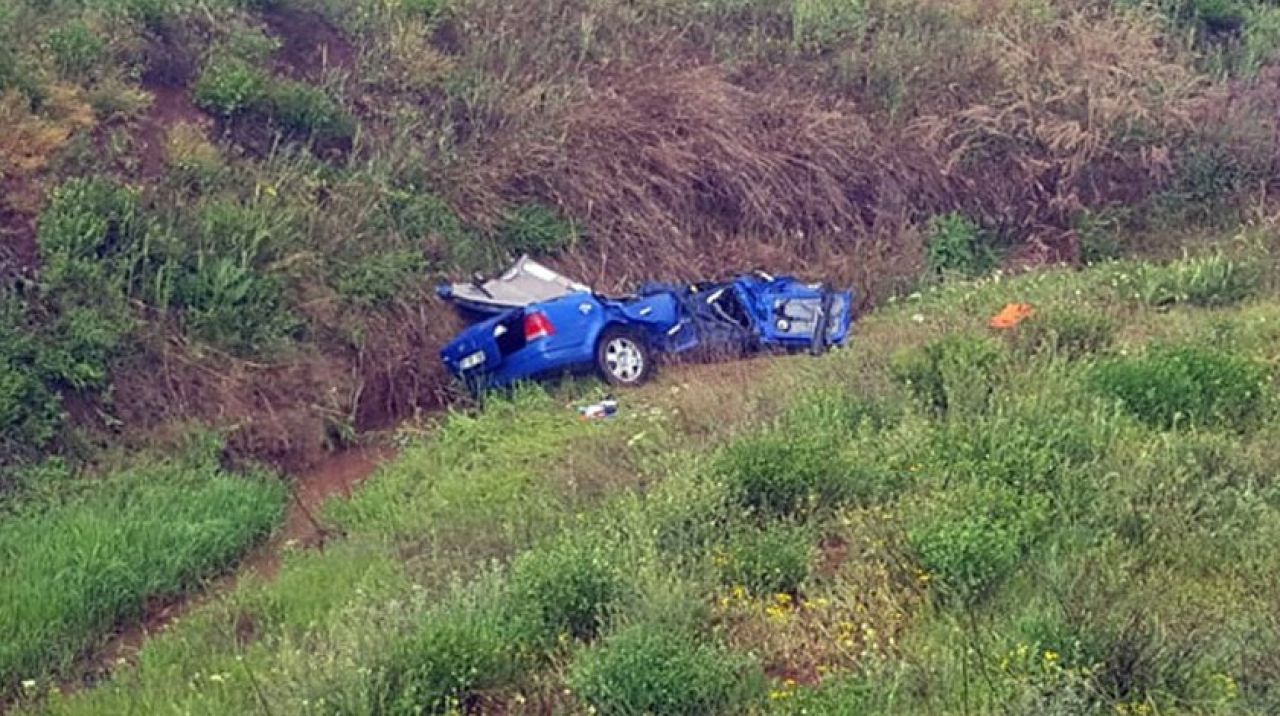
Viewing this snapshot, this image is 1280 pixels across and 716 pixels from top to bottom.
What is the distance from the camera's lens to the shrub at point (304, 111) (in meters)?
15.0

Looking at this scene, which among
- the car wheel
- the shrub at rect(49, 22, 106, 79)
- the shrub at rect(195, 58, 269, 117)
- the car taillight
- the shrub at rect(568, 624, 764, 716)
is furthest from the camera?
the shrub at rect(195, 58, 269, 117)

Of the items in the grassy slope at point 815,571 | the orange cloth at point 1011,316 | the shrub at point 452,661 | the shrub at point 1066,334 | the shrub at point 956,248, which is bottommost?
the shrub at point 956,248

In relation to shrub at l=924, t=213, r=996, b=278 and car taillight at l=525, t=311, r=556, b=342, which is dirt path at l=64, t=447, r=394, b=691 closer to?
car taillight at l=525, t=311, r=556, b=342

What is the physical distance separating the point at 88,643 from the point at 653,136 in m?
10.1

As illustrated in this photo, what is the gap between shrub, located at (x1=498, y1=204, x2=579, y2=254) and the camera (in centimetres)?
1542

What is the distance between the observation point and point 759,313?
14.3 meters

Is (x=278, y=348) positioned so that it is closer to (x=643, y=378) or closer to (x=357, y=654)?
(x=643, y=378)

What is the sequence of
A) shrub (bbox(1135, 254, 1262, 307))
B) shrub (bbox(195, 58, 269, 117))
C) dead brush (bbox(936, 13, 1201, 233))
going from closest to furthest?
shrub (bbox(1135, 254, 1262, 307)), shrub (bbox(195, 58, 269, 117)), dead brush (bbox(936, 13, 1201, 233))

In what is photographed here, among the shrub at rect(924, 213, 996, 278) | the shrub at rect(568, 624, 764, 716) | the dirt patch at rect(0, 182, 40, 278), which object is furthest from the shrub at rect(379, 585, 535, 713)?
the shrub at rect(924, 213, 996, 278)

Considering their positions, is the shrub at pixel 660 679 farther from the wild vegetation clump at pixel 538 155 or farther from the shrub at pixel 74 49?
the shrub at pixel 74 49

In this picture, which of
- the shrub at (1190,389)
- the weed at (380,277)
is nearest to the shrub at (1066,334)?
the shrub at (1190,389)

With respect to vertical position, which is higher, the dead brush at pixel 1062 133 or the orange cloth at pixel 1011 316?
the orange cloth at pixel 1011 316

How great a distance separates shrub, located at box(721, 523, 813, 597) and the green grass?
3.59 m

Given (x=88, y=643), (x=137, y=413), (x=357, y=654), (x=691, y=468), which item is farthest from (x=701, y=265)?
(x=357, y=654)
